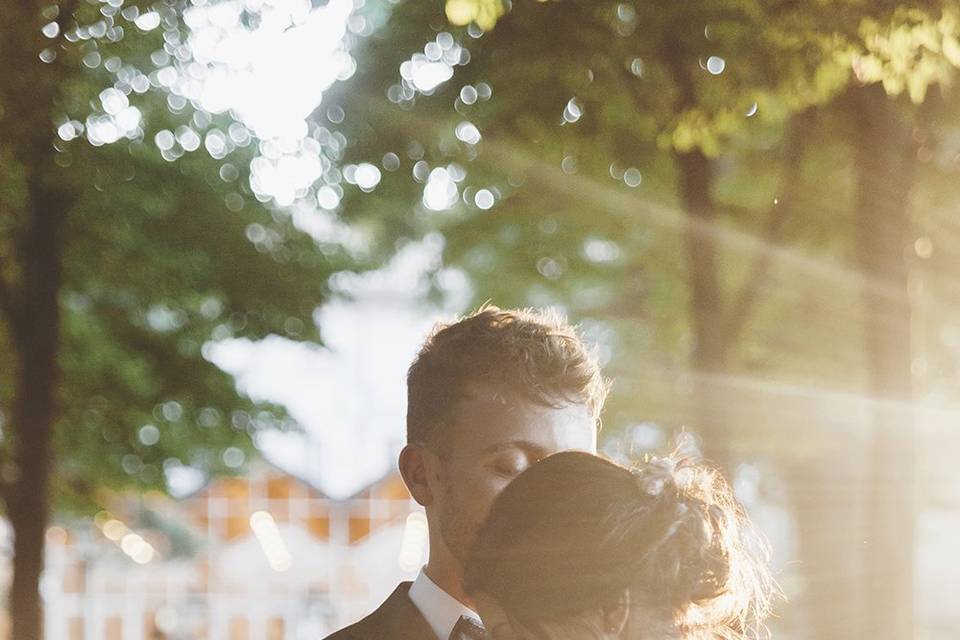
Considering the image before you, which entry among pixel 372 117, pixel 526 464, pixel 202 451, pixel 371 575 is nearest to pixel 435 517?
pixel 526 464

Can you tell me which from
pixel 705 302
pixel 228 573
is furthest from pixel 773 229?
pixel 228 573

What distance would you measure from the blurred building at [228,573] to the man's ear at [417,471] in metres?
38.8

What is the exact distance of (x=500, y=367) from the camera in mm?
2346

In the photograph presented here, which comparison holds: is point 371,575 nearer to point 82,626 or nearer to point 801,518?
point 82,626

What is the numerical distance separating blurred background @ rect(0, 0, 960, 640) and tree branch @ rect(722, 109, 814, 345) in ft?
0.09

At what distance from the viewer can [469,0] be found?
5.69 metres

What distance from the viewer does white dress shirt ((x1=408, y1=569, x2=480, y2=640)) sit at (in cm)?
227

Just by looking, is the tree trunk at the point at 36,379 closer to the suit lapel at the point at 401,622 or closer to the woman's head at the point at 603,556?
the suit lapel at the point at 401,622

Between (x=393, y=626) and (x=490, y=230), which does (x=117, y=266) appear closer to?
(x=490, y=230)

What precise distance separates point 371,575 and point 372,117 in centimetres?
3100

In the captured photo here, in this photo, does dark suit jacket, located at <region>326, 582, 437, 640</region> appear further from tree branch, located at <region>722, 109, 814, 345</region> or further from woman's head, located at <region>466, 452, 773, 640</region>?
tree branch, located at <region>722, 109, 814, 345</region>

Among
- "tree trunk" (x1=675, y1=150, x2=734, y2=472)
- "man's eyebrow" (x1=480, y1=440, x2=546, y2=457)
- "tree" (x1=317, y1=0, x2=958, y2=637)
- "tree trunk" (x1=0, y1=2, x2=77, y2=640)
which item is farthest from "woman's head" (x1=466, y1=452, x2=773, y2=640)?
"tree trunk" (x1=0, y1=2, x2=77, y2=640)

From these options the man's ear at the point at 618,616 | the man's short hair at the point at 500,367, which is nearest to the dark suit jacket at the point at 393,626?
the man's short hair at the point at 500,367

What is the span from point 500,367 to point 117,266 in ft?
32.0
